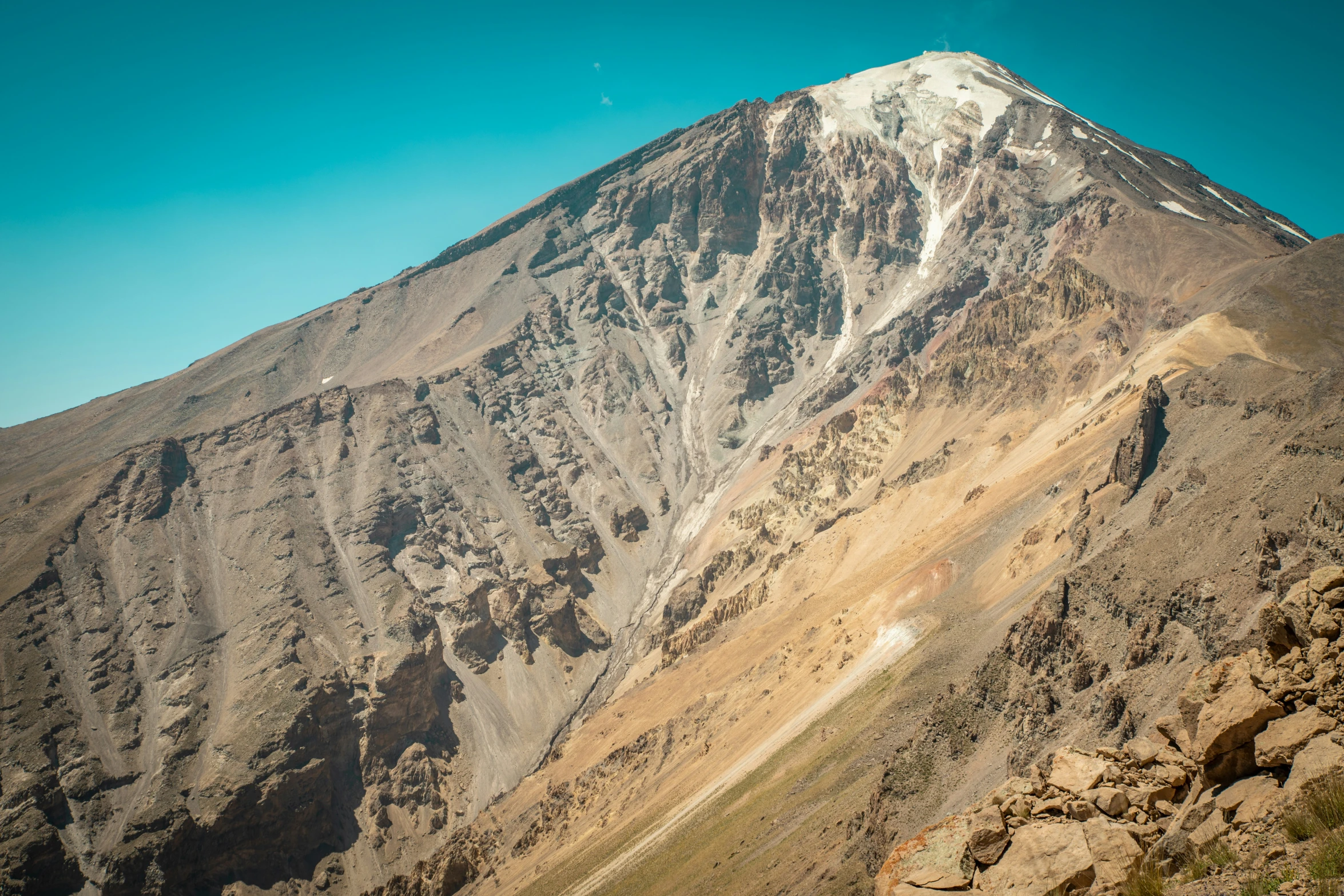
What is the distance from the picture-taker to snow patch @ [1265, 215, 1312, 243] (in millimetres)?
162000

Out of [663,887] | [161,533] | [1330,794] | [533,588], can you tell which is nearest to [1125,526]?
[663,887]

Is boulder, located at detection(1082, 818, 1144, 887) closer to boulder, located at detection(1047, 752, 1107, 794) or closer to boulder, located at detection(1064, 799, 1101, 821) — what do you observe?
boulder, located at detection(1064, 799, 1101, 821)

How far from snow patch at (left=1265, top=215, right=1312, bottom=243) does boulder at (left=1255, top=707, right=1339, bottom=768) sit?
196376 millimetres

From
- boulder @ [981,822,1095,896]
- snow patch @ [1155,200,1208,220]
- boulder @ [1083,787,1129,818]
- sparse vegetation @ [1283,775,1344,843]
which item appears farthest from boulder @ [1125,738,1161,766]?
snow patch @ [1155,200,1208,220]

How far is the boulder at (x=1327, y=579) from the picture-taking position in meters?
11.3

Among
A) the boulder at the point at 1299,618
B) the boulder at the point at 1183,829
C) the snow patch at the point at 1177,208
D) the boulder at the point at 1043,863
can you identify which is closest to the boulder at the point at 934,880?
the boulder at the point at 1043,863

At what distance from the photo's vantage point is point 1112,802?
12164mm

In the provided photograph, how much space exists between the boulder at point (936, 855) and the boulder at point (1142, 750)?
10.3 feet

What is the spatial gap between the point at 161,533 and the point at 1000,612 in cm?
13458

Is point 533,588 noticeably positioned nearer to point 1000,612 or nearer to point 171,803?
point 171,803

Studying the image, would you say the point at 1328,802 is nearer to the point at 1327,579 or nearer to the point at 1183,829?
the point at 1183,829

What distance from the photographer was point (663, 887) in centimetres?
4425

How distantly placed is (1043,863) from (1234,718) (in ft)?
11.8

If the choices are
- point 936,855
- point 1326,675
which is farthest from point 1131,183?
point 936,855
